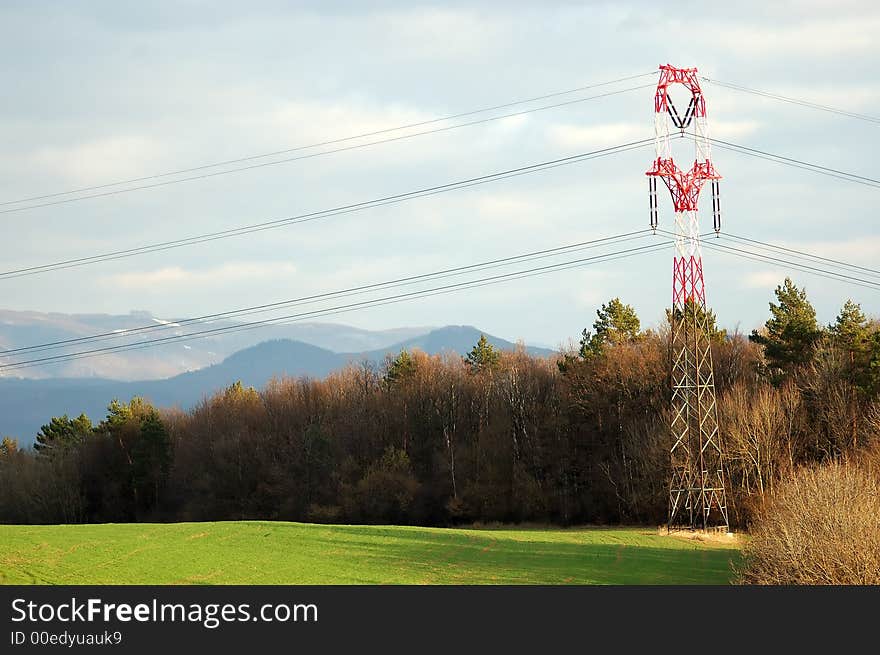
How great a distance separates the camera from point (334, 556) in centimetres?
4138

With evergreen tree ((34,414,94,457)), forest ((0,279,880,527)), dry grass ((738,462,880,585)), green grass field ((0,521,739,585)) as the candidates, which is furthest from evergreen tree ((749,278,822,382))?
evergreen tree ((34,414,94,457))

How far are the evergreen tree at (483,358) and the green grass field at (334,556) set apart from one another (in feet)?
170

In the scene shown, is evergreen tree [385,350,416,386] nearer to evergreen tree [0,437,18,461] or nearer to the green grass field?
evergreen tree [0,437,18,461]

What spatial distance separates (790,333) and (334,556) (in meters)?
47.0

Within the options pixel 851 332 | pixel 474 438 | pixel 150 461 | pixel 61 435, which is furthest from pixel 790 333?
pixel 61 435

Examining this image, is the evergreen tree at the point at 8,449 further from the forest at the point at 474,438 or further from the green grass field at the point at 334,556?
the green grass field at the point at 334,556

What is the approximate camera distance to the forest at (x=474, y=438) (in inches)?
2773

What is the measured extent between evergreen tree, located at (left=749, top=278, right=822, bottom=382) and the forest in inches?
5.9

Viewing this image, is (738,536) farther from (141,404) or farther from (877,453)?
(141,404)

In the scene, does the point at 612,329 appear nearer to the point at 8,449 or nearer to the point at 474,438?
the point at 474,438

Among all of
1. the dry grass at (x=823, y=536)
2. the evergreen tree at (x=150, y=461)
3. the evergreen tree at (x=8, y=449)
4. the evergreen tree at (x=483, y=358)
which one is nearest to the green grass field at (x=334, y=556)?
the dry grass at (x=823, y=536)

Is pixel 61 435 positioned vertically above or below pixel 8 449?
above
